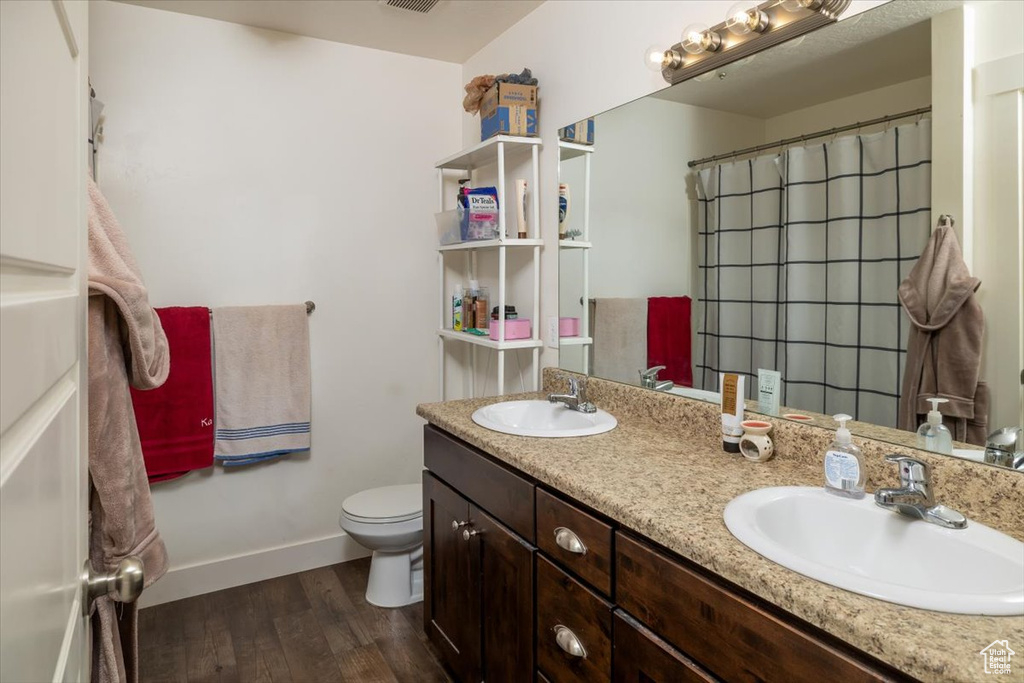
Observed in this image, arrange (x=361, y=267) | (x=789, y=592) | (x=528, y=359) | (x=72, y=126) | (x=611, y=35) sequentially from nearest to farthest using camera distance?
(x=72, y=126), (x=789, y=592), (x=611, y=35), (x=528, y=359), (x=361, y=267)

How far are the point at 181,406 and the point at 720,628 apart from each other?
2.18 metres

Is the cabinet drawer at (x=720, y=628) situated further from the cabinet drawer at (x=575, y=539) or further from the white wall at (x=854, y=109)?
the white wall at (x=854, y=109)

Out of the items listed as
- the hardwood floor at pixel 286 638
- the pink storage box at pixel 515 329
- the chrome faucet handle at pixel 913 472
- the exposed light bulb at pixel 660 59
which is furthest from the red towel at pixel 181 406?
the chrome faucet handle at pixel 913 472

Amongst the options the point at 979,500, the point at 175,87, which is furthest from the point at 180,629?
the point at 979,500

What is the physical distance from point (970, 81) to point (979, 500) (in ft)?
2.55

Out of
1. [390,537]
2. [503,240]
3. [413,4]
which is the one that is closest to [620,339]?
[503,240]

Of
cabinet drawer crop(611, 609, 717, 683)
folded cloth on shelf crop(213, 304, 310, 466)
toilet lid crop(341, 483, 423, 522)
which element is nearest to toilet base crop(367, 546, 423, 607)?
toilet lid crop(341, 483, 423, 522)

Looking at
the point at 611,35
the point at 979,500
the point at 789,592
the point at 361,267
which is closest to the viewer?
the point at 789,592

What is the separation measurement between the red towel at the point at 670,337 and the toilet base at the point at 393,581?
1299mm

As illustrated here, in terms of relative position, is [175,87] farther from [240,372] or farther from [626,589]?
[626,589]

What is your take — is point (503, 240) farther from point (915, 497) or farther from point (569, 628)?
point (915, 497)

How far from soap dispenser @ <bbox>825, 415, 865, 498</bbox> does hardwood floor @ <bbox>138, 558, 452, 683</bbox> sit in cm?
146

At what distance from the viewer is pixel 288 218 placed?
2582mm

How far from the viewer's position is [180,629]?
2242mm
